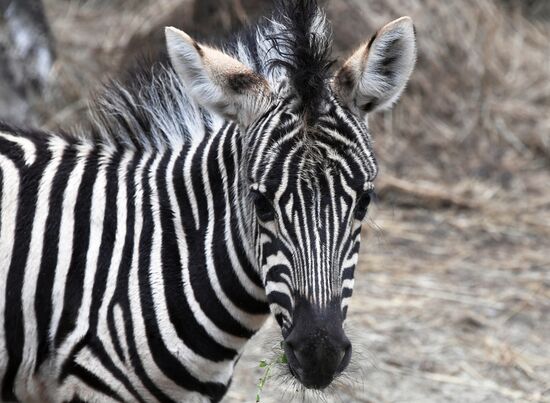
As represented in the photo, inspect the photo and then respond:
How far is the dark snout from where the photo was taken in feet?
12.0

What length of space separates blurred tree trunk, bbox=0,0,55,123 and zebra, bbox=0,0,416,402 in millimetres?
4246

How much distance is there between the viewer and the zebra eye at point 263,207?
385 cm

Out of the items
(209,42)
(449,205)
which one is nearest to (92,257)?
(209,42)

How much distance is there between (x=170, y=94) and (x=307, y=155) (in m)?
1.12

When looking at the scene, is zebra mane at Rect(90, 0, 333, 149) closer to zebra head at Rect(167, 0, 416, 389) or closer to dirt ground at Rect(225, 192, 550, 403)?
zebra head at Rect(167, 0, 416, 389)

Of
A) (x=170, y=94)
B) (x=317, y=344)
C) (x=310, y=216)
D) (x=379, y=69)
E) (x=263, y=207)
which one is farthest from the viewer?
(x=170, y=94)

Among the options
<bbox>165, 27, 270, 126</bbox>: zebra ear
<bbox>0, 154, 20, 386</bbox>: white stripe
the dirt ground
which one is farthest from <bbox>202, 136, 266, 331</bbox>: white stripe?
the dirt ground

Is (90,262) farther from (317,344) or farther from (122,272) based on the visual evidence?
(317,344)

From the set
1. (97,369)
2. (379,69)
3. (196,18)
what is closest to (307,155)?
(379,69)

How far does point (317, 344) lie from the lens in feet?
11.9

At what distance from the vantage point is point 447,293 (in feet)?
26.9

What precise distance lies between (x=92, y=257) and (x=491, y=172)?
23.8 feet

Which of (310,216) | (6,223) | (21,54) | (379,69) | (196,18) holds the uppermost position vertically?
(196,18)

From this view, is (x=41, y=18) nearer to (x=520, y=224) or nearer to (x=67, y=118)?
(x=67, y=118)
